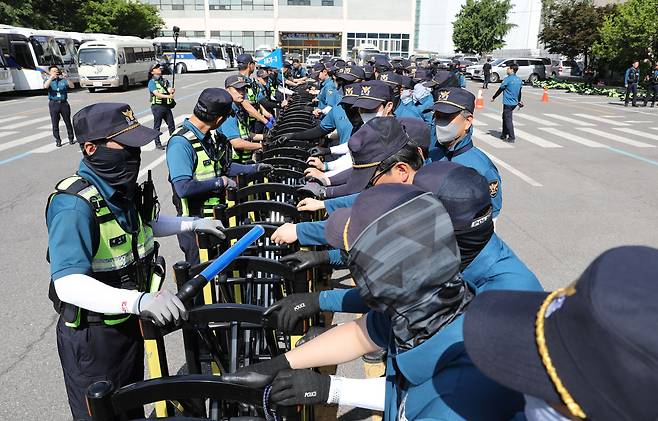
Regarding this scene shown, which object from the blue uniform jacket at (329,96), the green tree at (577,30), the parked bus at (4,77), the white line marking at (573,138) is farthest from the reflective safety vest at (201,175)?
the green tree at (577,30)

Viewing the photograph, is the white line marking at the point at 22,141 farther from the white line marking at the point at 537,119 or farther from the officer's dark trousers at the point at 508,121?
the white line marking at the point at 537,119

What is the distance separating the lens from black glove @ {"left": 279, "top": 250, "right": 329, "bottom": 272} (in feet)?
8.39

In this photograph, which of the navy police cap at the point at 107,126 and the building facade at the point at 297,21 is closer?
the navy police cap at the point at 107,126

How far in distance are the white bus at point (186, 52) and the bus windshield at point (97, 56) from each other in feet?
53.4

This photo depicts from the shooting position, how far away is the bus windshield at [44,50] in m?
23.2

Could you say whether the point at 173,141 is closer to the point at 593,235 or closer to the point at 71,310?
the point at 71,310

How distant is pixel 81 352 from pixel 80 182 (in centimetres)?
81

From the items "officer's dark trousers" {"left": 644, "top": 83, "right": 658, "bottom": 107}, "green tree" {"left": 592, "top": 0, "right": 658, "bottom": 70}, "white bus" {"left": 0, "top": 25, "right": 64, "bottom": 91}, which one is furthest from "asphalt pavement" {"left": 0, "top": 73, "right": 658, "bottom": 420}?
"green tree" {"left": 592, "top": 0, "right": 658, "bottom": 70}

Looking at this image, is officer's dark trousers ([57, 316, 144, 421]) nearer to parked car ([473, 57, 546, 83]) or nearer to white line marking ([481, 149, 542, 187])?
white line marking ([481, 149, 542, 187])

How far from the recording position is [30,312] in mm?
4559

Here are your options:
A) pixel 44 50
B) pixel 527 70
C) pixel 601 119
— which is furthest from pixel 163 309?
pixel 527 70

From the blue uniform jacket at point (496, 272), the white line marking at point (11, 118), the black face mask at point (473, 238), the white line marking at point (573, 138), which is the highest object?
the black face mask at point (473, 238)

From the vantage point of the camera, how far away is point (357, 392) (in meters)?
1.82

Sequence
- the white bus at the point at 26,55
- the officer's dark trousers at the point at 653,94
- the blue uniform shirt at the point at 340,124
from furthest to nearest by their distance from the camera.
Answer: the white bus at the point at 26,55
the officer's dark trousers at the point at 653,94
the blue uniform shirt at the point at 340,124
